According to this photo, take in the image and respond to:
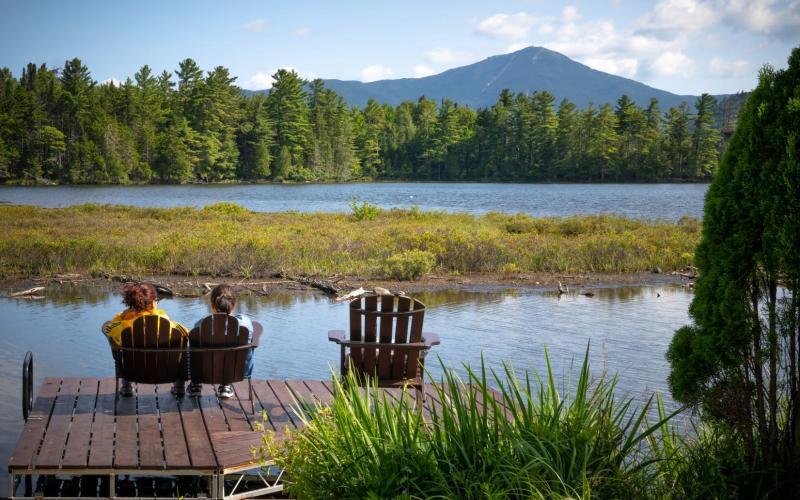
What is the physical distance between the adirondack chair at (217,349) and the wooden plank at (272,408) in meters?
0.17

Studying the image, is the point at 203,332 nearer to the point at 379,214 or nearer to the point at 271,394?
the point at 271,394

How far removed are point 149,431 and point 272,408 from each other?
1.03m

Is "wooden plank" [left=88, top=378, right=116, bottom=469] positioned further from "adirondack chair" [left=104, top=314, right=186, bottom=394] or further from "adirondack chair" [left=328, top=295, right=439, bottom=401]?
"adirondack chair" [left=328, top=295, right=439, bottom=401]

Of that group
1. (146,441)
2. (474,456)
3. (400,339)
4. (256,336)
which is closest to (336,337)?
(400,339)

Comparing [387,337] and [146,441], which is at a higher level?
[387,337]

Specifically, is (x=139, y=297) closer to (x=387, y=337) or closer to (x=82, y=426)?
(x=82, y=426)

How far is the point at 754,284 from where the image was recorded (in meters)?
4.11

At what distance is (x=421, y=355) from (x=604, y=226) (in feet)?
69.4

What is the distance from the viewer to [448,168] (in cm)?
11800

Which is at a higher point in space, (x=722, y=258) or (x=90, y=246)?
(x=722, y=258)

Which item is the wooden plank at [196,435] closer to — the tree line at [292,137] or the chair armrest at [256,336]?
the chair armrest at [256,336]

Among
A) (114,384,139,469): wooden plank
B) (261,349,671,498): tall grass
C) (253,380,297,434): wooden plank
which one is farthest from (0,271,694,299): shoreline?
(261,349,671,498): tall grass

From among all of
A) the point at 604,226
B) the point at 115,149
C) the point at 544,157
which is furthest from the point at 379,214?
the point at 544,157

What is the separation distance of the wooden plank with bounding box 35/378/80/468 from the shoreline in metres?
8.46
